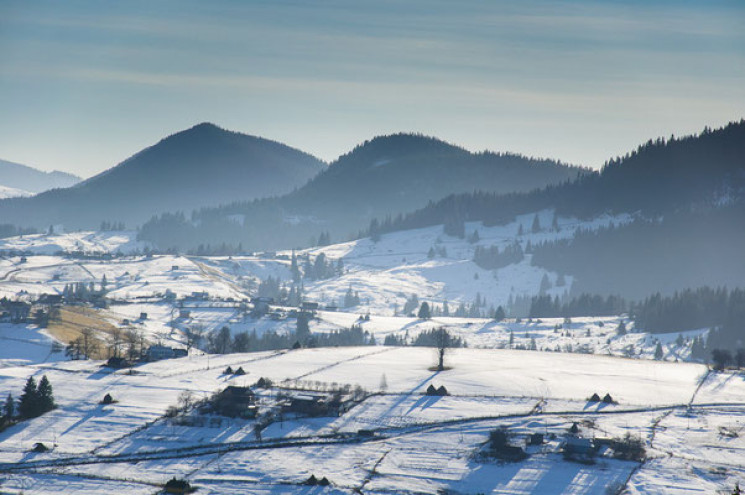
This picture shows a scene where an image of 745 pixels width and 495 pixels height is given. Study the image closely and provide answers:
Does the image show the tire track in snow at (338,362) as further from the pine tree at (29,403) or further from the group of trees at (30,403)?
the pine tree at (29,403)

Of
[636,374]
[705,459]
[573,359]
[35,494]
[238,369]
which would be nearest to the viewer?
[35,494]

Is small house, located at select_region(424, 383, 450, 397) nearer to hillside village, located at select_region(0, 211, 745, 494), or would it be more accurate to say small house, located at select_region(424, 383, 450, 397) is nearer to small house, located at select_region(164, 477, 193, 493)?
hillside village, located at select_region(0, 211, 745, 494)

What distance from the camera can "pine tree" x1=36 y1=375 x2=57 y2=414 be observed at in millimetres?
109500

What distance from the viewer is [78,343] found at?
159750 millimetres

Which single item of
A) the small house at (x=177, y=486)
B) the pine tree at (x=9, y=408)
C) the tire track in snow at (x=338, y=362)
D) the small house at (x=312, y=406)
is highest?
the tire track in snow at (x=338, y=362)

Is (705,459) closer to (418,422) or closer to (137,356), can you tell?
(418,422)

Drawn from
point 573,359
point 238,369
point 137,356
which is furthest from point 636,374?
point 137,356

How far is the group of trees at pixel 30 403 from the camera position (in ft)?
354

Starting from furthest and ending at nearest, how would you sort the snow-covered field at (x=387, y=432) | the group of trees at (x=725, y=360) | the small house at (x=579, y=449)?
the group of trees at (x=725, y=360) < the small house at (x=579, y=449) < the snow-covered field at (x=387, y=432)

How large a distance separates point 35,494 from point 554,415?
2283 inches

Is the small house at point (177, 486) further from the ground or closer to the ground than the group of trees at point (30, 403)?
closer to the ground

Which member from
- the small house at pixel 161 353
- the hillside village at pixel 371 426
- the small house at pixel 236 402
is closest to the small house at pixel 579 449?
the hillside village at pixel 371 426

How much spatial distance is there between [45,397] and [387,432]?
39321 millimetres

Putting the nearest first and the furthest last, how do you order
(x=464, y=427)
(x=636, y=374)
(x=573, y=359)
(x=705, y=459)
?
(x=705, y=459) < (x=464, y=427) < (x=636, y=374) < (x=573, y=359)
